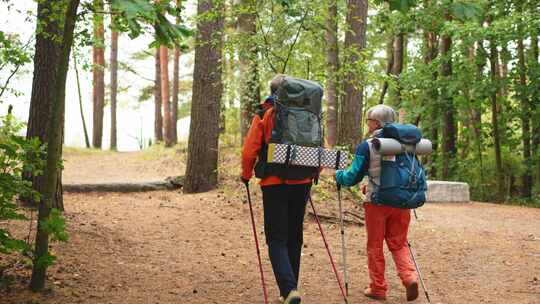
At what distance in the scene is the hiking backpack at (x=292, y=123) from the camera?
5.00 metres

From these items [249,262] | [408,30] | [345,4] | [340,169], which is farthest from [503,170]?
[340,169]

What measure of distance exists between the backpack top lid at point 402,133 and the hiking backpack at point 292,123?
0.83 m

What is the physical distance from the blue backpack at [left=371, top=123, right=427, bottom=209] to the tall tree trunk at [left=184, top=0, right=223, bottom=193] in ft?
21.4

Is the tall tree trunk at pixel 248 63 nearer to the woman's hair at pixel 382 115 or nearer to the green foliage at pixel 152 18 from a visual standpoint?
the woman's hair at pixel 382 115

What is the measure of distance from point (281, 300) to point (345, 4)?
7.44 meters

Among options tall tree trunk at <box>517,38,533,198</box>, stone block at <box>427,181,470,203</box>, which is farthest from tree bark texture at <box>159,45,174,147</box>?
tall tree trunk at <box>517,38,533,198</box>

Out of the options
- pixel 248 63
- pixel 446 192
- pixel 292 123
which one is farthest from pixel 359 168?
pixel 446 192

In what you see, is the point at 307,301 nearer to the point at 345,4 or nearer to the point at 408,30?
the point at 345,4

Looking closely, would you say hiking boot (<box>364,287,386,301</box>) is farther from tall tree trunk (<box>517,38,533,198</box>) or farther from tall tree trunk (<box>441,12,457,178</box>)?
tall tree trunk (<box>441,12,457,178</box>)

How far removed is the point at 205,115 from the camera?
11.9m

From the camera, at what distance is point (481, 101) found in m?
17.4

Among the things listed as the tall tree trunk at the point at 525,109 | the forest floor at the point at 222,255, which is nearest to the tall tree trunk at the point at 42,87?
the forest floor at the point at 222,255

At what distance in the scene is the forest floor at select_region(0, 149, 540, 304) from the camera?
A: 5.79 meters

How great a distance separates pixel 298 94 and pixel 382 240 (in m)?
1.75
